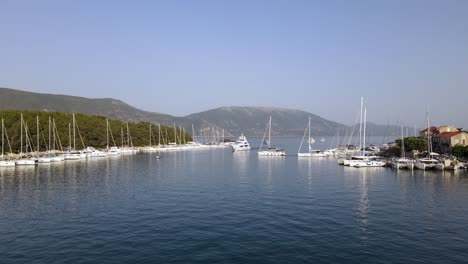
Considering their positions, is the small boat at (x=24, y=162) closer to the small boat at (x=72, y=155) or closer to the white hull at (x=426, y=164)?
the small boat at (x=72, y=155)

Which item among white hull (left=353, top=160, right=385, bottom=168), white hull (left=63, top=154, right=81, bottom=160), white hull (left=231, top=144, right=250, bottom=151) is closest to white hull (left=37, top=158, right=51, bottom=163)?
white hull (left=63, top=154, right=81, bottom=160)

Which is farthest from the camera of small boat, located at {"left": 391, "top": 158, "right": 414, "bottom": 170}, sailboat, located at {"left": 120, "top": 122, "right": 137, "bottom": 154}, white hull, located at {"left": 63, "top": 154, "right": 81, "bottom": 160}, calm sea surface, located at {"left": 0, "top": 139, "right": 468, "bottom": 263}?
sailboat, located at {"left": 120, "top": 122, "right": 137, "bottom": 154}

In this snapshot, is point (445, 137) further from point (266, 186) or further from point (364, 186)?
point (266, 186)

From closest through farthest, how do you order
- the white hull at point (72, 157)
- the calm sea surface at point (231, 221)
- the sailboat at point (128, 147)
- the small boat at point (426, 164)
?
1. the calm sea surface at point (231, 221)
2. the small boat at point (426, 164)
3. the white hull at point (72, 157)
4. the sailboat at point (128, 147)

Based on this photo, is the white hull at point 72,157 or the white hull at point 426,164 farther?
the white hull at point 72,157

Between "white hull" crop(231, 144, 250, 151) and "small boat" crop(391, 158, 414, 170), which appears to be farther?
"white hull" crop(231, 144, 250, 151)

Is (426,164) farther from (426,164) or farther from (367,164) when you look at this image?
(367,164)

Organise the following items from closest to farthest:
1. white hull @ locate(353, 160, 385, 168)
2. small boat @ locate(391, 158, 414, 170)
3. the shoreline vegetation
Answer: small boat @ locate(391, 158, 414, 170) < white hull @ locate(353, 160, 385, 168) < the shoreline vegetation

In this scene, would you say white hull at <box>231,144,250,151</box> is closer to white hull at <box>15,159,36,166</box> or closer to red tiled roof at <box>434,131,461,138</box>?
red tiled roof at <box>434,131,461,138</box>

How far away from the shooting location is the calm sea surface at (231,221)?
28.6m

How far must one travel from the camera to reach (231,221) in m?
38.8

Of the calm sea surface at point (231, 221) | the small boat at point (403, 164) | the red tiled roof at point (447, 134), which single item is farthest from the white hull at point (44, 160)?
the red tiled roof at point (447, 134)

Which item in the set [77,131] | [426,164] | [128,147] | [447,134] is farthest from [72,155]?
[447,134]

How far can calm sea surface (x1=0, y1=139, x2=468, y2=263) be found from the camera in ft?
93.9
